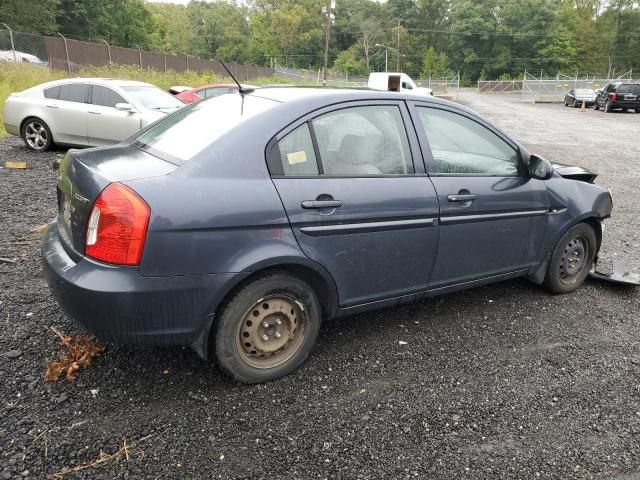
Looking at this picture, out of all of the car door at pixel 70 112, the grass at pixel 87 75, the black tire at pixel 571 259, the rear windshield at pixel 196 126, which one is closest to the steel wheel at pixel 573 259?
the black tire at pixel 571 259

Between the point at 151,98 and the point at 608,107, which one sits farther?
the point at 608,107

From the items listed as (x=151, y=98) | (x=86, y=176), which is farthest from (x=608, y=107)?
(x=86, y=176)

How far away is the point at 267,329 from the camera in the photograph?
2918 mm

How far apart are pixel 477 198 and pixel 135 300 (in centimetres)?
228

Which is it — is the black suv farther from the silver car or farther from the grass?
the silver car

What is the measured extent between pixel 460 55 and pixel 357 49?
77.7 ft

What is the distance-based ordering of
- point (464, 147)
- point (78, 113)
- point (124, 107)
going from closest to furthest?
point (464, 147)
point (124, 107)
point (78, 113)

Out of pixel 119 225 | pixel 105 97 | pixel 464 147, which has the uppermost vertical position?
pixel 105 97

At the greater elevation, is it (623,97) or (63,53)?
(623,97)

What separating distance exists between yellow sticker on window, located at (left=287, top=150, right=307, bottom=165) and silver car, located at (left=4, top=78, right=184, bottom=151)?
25.4 feet

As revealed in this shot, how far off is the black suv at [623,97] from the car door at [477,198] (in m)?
29.1

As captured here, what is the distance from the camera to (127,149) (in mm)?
3229

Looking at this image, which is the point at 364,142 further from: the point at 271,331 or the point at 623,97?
the point at 623,97

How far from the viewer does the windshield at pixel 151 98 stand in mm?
10109
